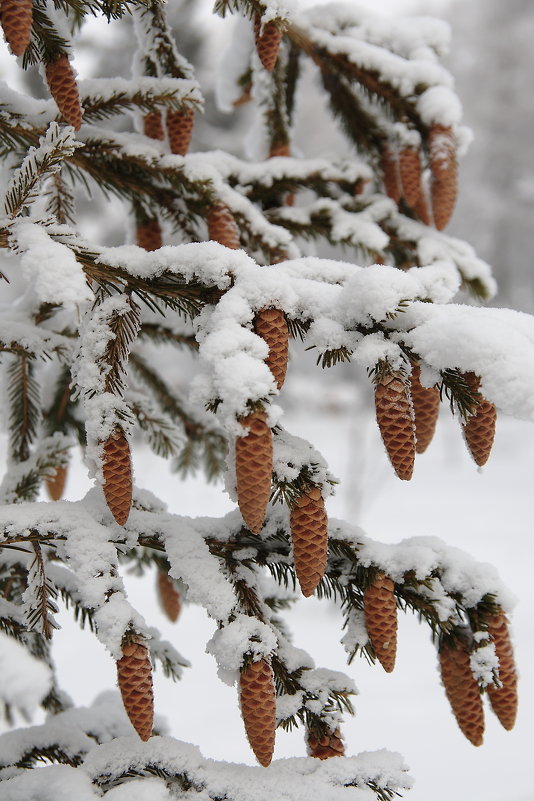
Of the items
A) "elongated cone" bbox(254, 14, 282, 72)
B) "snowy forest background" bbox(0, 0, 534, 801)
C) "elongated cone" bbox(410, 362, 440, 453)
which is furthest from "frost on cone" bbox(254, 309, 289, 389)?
"snowy forest background" bbox(0, 0, 534, 801)

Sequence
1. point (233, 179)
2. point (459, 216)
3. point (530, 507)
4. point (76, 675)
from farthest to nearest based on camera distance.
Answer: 1. point (459, 216)
2. point (530, 507)
3. point (76, 675)
4. point (233, 179)

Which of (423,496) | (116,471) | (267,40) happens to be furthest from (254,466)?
(423,496)

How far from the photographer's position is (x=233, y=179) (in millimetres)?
1962

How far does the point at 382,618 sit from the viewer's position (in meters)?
1.29

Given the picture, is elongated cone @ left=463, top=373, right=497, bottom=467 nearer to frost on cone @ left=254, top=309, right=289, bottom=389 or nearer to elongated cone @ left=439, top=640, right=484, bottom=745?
frost on cone @ left=254, top=309, right=289, bottom=389

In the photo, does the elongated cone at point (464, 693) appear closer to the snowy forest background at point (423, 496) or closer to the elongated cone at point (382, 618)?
the elongated cone at point (382, 618)

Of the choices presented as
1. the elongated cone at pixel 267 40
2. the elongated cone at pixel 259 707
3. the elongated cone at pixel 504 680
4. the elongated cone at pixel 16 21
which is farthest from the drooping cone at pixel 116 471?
the elongated cone at pixel 267 40

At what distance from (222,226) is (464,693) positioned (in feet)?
4.10

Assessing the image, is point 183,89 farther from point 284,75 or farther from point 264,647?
point 264,647

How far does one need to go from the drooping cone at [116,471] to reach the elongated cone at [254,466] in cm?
29

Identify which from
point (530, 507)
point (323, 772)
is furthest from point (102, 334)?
point (530, 507)

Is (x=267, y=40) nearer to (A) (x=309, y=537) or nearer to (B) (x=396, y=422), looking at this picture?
(B) (x=396, y=422)

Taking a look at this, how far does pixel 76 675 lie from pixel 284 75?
4.74m

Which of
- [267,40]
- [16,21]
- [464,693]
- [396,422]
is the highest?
[267,40]
